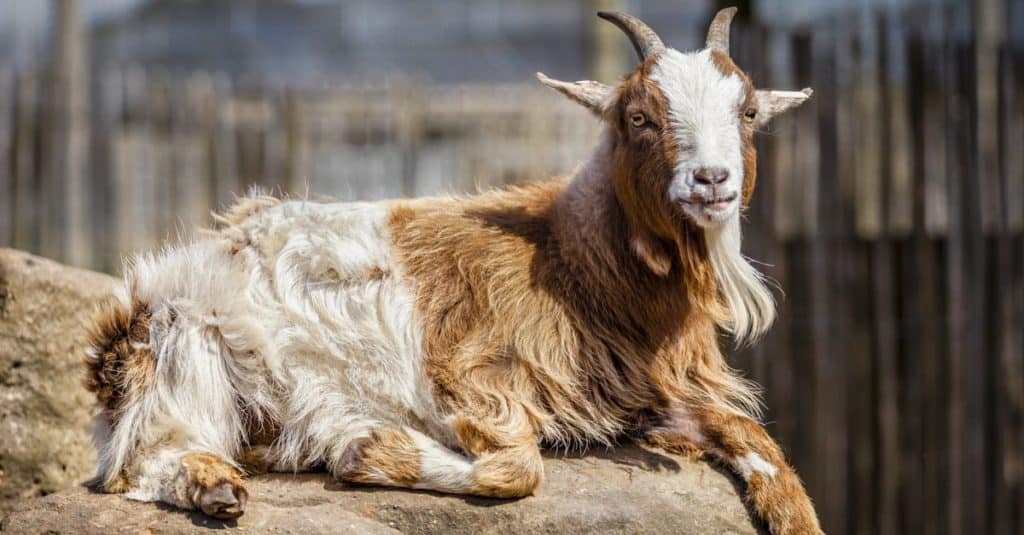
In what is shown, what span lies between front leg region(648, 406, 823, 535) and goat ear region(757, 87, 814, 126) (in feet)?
3.92

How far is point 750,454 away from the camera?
4520mm

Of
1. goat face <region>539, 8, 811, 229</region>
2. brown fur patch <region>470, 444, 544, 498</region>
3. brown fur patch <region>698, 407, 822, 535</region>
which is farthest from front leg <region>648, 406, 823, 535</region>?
goat face <region>539, 8, 811, 229</region>

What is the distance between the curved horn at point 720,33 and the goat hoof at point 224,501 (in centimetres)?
246

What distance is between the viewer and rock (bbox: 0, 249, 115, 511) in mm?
5367

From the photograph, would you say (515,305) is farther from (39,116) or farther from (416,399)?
(39,116)

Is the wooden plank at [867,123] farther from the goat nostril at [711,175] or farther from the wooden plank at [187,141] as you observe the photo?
the wooden plank at [187,141]

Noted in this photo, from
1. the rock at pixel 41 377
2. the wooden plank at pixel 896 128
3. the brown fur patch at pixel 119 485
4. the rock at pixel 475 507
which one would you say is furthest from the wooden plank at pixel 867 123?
the brown fur patch at pixel 119 485

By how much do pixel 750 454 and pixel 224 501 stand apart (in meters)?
1.94

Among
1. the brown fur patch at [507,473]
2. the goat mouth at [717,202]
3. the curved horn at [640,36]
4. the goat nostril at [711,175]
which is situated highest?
the curved horn at [640,36]

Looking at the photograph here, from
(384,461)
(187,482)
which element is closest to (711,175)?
(384,461)

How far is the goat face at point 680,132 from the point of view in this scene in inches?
166

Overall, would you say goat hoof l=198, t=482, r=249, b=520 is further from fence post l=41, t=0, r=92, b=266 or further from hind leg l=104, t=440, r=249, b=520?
fence post l=41, t=0, r=92, b=266

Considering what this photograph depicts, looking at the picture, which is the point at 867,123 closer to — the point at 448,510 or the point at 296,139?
the point at 448,510

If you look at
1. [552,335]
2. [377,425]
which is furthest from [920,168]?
[377,425]
